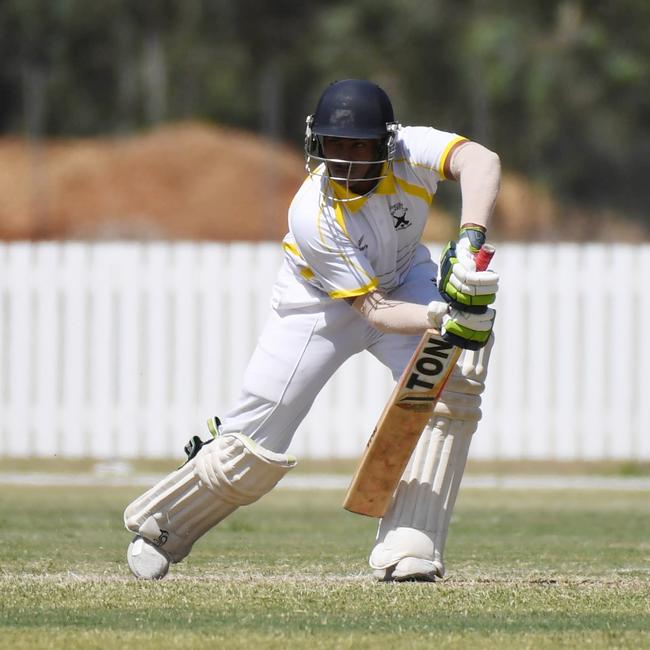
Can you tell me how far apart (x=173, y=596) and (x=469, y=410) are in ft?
3.86

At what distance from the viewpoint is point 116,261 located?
1154cm

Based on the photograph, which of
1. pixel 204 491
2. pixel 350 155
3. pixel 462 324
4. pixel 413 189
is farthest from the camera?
pixel 204 491

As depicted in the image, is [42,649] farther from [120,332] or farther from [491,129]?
[491,129]

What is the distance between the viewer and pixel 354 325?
509 centimetres

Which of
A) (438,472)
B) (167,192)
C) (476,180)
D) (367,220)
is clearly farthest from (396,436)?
(167,192)

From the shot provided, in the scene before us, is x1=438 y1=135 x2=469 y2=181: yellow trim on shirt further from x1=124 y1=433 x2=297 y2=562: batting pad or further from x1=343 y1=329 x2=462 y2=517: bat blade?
x1=124 y1=433 x2=297 y2=562: batting pad

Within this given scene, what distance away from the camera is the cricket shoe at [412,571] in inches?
192

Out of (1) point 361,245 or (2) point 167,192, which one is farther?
(2) point 167,192

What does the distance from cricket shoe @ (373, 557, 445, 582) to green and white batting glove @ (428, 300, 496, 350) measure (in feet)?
2.42

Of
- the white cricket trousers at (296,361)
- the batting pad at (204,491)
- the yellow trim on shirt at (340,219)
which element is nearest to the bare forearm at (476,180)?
the yellow trim on shirt at (340,219)

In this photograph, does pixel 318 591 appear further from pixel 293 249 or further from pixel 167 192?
pixel 167 192

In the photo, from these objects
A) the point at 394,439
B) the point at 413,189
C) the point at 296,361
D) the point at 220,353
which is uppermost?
the point at 413,189

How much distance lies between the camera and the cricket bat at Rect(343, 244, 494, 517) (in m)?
4.82

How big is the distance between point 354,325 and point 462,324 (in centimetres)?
62
